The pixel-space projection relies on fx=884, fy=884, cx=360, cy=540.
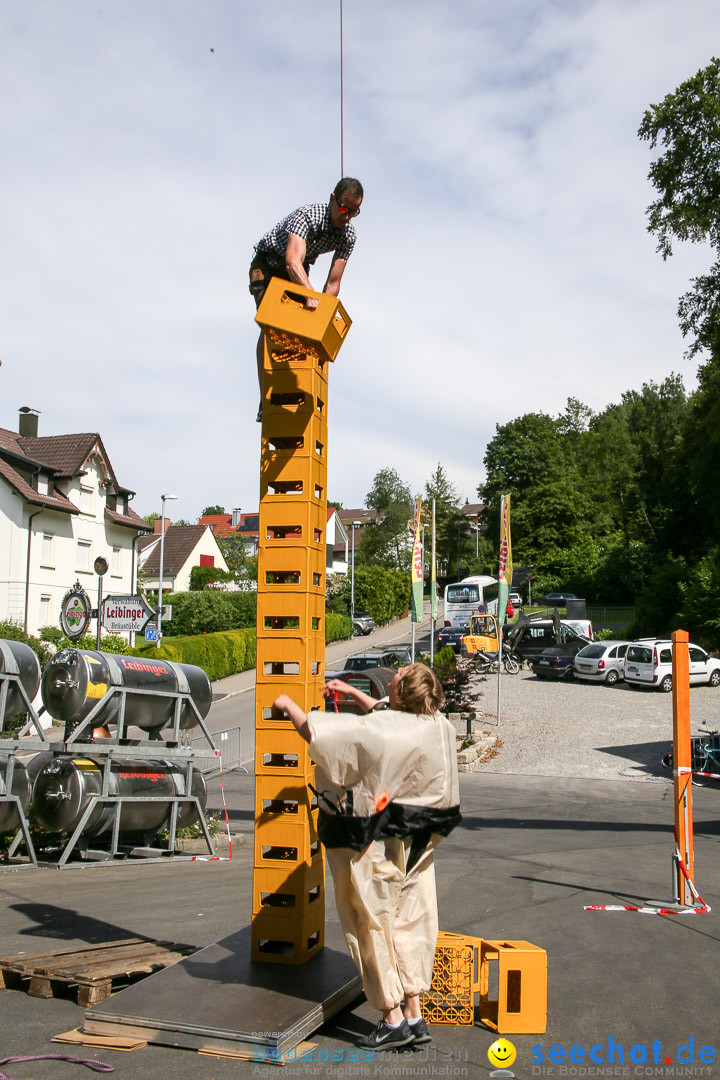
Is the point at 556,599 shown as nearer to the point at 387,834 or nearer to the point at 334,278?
the point at 334,278

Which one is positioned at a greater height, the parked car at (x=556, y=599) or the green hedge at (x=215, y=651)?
the parked car at (x=556, y=599)

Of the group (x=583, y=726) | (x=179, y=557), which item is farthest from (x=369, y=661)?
(x=179, y=557)

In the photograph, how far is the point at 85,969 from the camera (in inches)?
193

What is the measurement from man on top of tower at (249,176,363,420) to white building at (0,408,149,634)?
99.8 feet

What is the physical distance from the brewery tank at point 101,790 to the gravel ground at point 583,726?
1039 centimetres

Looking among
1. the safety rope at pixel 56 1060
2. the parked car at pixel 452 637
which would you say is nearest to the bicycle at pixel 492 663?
the parked car at pixel 452 637

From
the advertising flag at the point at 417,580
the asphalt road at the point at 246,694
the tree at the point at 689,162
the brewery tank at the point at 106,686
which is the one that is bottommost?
the asphalt road at the point at 246,694

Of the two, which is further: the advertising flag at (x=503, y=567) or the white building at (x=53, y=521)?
the white building at (x=53, y=521)

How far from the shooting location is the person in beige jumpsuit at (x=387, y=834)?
13.0 ft

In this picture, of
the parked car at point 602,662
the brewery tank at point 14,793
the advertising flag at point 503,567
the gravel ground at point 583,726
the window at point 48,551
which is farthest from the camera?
the window at point 48,551

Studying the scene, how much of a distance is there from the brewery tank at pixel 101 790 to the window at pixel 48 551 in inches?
1025

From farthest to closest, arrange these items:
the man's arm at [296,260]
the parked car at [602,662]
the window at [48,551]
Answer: the window at [48,551] < the parked car at [602,662] < the man's arm at [296,260]

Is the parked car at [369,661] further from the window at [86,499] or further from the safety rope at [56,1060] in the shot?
the safety rope at [56,1060]

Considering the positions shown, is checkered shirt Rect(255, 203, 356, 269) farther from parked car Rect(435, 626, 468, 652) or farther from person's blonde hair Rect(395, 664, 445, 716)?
parked car Rect(435, 626, 468, 652)
